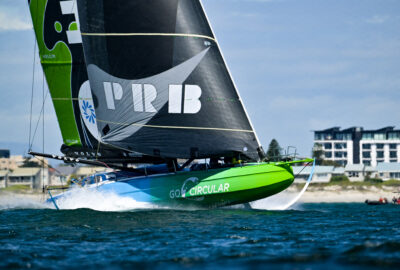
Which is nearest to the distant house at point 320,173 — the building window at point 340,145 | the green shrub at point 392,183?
the green shrub at point 392,183

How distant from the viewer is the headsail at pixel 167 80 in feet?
78.6

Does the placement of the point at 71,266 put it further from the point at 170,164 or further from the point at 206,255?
the point at 170,164

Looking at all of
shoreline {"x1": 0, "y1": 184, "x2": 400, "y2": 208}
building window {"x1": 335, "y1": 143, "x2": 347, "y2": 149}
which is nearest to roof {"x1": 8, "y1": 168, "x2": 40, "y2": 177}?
shoreline {"x1": 0, "y1": 184, "x2": 400, "y2": 208}

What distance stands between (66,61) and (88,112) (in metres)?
2.74

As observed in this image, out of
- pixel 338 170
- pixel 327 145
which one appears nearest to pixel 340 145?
pixel 327 145

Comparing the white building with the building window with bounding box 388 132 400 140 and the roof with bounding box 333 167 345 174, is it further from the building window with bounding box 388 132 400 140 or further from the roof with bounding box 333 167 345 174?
the roof with bounding box 333 167 345 174

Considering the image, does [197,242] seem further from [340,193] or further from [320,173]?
[320,173]

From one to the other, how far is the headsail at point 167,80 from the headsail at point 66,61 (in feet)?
16.3

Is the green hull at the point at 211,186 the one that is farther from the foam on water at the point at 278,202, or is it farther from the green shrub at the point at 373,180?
the green shrub at the point at 373,180

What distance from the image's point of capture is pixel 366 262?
10.7 m

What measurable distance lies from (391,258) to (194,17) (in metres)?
15.1

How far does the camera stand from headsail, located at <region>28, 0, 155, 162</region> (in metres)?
30.0

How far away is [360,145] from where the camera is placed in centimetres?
12600

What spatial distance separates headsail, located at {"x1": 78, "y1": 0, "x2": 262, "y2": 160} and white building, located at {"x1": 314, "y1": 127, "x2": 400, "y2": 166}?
332 ft
